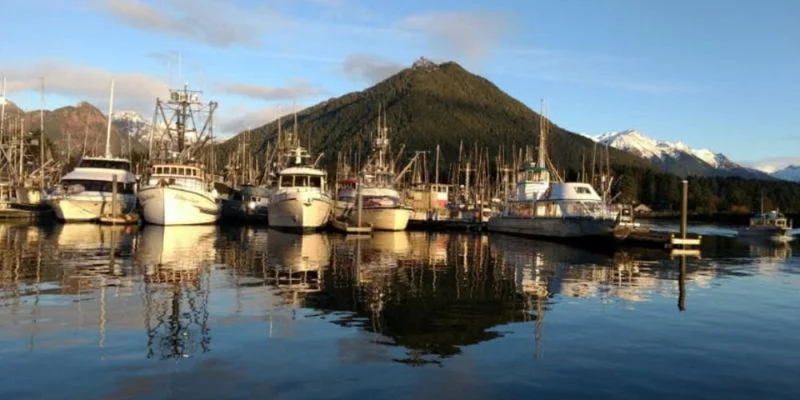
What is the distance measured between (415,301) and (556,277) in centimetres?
1022

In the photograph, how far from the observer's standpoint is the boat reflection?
1393 cm

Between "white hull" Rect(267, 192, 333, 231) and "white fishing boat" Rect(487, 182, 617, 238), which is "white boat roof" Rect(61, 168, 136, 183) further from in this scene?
"white fishing boat" Rect(487, 182, 617, 238)

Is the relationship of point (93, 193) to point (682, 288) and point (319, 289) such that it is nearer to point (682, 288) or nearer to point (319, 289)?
point (319, 289)

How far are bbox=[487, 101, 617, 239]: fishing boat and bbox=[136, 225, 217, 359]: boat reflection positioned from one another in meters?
30.7

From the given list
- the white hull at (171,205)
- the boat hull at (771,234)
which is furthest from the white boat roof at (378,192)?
the boat hull at (771,234)

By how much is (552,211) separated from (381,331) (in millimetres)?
49682

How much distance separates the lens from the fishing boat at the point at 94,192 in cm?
6488

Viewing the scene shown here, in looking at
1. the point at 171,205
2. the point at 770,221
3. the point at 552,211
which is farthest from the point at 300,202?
the point at 770,221

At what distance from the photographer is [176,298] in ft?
64.1

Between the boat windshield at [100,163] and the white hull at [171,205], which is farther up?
the boat windshield at [100,163]

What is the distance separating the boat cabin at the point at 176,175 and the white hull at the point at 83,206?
208 inches

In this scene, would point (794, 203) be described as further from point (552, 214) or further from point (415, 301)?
point (415, 301)

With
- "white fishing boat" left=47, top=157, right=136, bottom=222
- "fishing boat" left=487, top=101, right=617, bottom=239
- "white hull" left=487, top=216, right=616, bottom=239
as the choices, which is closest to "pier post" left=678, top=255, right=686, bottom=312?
"white hull" left=487, top=216, right=616, bottom=239

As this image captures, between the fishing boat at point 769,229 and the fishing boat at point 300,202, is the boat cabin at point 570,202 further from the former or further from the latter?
the fishing boat at point 769,229
